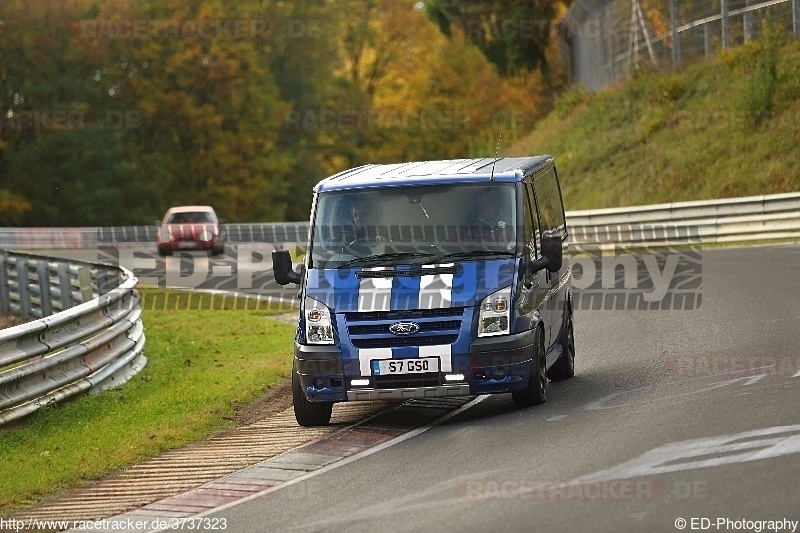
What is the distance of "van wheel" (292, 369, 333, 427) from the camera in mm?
11688

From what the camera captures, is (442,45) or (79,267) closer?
(79,267)

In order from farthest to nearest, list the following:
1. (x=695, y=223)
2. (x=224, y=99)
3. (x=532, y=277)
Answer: (x=224, y=99)
(x=695, y=223)
(x=532, y=277)

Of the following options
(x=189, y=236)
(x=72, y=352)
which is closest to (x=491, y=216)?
(x=72, y=352)

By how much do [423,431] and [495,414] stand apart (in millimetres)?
778

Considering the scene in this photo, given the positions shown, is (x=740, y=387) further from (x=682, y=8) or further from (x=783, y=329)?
(x=682, y=8)

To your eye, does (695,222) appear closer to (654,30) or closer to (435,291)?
(654,30)

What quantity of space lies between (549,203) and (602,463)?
16.8ft

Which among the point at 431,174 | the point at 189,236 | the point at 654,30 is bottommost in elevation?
the point at 189,236

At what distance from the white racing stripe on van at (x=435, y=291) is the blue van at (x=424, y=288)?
1cm

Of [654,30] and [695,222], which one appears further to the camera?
[654,30]

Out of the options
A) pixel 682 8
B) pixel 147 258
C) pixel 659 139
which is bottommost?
pixel 147 258

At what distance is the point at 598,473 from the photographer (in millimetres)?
8656

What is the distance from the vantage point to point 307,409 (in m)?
11.8

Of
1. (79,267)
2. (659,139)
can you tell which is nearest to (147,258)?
(659,139)
